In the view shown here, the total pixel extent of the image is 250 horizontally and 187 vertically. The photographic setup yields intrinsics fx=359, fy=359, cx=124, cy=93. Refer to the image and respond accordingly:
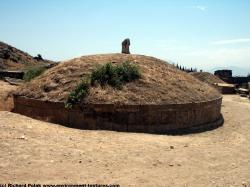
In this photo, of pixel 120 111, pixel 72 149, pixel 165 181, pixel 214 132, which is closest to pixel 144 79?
pixel 120 111

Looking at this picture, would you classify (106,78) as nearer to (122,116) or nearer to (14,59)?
(122,116)

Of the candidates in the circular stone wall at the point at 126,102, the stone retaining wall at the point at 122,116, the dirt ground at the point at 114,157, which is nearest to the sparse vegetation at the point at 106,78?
the circular stone wall at the point at 126,102

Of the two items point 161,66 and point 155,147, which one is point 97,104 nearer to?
point 155,147

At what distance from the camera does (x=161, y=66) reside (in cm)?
1310

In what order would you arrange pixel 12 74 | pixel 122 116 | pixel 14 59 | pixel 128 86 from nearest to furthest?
pixel 122 116, pixel 128 86, pixel 12 74, pixel 14 59

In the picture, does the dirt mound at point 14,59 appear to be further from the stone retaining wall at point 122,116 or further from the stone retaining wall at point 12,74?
the stone retaining wall at point 122,116

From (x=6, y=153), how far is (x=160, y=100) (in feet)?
17.0

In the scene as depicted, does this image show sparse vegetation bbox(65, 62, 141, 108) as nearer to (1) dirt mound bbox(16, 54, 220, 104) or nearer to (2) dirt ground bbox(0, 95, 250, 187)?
(1) dirt mound bbox(16, 54, 220, 104)

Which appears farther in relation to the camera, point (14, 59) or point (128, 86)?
point (14, 59)

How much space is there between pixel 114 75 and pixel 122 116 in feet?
5.54

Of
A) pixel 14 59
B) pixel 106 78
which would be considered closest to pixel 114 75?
pixel 106 78

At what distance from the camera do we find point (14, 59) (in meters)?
36.9

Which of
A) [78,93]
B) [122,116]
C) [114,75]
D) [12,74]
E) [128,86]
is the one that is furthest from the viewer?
[12,74]

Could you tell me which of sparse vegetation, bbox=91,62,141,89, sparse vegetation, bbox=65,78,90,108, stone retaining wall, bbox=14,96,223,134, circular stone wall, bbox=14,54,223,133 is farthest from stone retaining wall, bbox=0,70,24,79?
sparse vegetation, bbox=65,78,90,108
